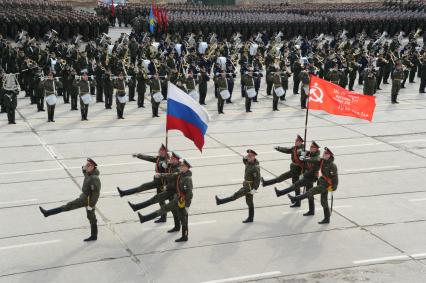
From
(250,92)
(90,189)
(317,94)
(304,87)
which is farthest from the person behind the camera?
(304,87)

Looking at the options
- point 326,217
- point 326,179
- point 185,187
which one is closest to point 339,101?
point 326,179

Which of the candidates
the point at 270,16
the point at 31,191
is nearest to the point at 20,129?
the point at 31,191

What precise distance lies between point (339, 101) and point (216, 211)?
3.79m

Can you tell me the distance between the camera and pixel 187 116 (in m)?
16.0

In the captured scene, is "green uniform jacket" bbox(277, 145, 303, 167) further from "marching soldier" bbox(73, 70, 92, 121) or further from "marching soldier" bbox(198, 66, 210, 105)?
"marching soldier" bbox(198, 66, 210, 105)

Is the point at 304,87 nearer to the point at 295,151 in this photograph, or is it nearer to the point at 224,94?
the point at 224,94

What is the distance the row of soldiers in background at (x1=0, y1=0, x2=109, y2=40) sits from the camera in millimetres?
45219

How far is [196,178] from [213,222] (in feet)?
11.8

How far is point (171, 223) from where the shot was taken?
16.5 meters

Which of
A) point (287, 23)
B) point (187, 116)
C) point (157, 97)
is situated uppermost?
point (187, 116)

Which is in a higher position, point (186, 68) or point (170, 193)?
point (170, 193)

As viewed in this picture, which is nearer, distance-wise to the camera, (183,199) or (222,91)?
(183,199)

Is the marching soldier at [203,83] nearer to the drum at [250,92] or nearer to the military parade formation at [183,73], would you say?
the military parade formation at [183,73]

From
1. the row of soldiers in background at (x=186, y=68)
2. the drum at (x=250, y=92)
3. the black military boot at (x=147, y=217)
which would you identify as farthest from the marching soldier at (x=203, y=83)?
the black military boot at (x=147, y=217)
